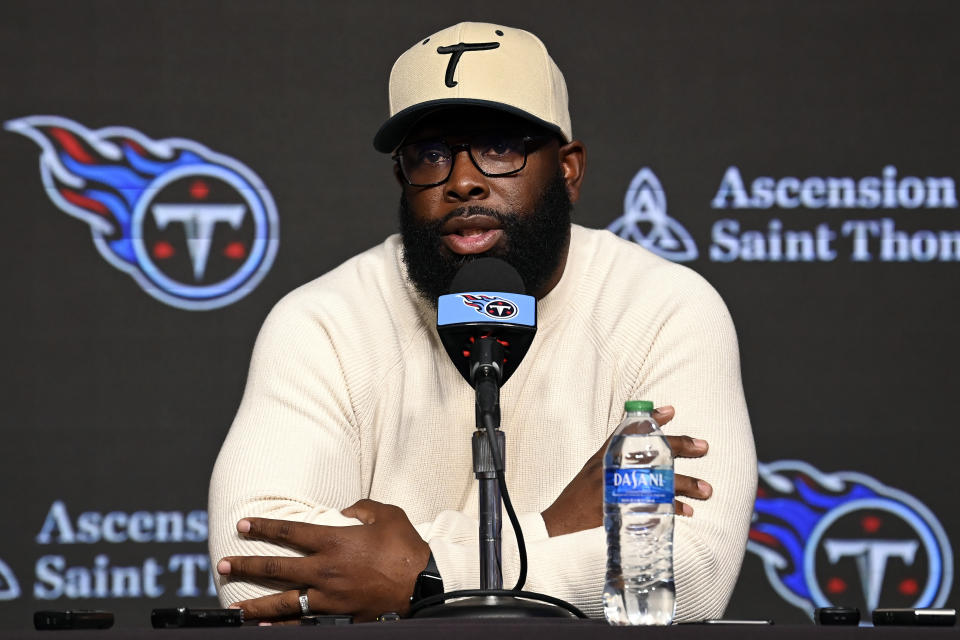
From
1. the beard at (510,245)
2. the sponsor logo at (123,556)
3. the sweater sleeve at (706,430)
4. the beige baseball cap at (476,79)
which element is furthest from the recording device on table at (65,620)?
the sponsor logo at (123,556)

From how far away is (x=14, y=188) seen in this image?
3.52 metres

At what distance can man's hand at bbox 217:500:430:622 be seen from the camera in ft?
A: 6.29

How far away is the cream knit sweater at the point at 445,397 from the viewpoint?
2152 mm

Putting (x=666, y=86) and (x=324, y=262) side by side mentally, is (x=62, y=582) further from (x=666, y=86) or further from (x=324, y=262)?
(x=666, y=86)

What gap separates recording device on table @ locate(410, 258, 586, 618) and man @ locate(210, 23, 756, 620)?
16.5 inches

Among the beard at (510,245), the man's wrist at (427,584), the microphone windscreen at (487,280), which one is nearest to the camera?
the microphone windscreen at (487,280)

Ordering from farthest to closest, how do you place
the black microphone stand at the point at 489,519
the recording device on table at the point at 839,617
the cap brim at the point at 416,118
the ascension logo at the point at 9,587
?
the ascension logo at the point at 9,587 → the cap brim at the point at 416,118 → the black microphone stand at the point at 489,519 → the recording device on table at the point at 839,617

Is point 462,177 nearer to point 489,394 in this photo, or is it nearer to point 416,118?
point 416,118

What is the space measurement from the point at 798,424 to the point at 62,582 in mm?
2090

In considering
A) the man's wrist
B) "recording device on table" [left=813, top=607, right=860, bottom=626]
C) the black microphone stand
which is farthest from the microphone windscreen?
"recording device on table" [left=813, top=607, right=860, bottom=626]

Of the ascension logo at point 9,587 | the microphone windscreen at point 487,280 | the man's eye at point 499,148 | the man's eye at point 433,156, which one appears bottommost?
the ascension logo at point 9,587

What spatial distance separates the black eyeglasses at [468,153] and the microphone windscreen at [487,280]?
2.17ft

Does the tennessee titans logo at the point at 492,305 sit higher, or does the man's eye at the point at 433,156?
the man's eye at the point at 433,156

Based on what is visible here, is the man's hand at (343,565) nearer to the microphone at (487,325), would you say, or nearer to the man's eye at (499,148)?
the microphone at (487,325)
